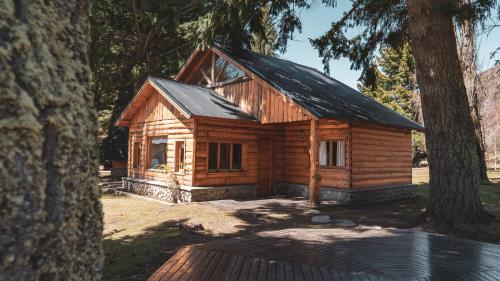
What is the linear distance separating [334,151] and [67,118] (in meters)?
14.0

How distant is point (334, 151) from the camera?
1430cm

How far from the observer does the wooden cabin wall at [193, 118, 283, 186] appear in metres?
13.1

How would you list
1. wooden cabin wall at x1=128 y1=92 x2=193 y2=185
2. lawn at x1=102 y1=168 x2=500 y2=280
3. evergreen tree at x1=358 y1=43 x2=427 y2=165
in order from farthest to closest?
evergreen tree at x1=358 y1=43 x2=427 y2=165
wooden cabin wall at x1=128 y1=92 x2=193 y2=185
lawn at x1=102 y1=168 x2=500 y2=280

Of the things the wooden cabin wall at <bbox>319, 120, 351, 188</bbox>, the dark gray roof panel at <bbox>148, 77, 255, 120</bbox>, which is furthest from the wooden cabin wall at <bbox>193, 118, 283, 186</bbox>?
the wooden cabin wall at <bbox>319, 120, 351, 188</bbox>

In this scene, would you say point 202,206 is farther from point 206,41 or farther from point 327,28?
point 327,28

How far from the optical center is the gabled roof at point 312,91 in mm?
12558

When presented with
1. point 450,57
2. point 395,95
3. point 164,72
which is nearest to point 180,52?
point 164,72

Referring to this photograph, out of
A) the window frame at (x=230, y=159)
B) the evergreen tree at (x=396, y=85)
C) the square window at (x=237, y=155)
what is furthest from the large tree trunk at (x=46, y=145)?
the evergreen tree at (x=396, y=85)

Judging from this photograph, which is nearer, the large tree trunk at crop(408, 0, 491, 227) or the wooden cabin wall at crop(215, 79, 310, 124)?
the large tree trunk at crop(408, 0, 491, 227)

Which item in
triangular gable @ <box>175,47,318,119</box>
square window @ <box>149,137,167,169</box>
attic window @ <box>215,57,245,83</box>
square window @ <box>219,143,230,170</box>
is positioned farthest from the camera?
attic window @ <box>215,57,245,83</box>

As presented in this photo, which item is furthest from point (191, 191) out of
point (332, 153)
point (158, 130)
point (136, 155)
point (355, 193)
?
point (355, 193)

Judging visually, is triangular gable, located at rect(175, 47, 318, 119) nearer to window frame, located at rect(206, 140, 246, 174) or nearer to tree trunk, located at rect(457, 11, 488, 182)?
window frame, located at rect(206, 140, 246, 174)

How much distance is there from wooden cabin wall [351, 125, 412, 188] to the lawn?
1.29m

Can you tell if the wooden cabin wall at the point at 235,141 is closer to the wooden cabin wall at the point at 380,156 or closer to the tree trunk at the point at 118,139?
the wooden cabin wall at the point at 380,156
